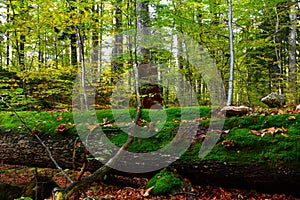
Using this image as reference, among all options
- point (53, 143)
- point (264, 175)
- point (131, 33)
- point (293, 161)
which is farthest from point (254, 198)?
point (131, 33)

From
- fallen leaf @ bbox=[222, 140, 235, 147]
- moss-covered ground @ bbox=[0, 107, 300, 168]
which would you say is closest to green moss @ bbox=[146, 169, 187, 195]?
moss-covered ground @ bbox=[0, 107, 300, 168]

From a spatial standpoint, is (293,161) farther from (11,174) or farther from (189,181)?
(11,174)

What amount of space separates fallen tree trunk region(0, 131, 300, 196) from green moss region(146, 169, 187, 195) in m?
0.18

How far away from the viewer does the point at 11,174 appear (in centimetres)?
675

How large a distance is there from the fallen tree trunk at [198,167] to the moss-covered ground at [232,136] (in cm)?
10

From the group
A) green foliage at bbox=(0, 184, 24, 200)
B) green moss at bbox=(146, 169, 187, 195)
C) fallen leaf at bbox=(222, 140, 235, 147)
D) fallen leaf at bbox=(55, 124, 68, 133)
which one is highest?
fallen leaf at bbox=(55, 124, 68, 133)

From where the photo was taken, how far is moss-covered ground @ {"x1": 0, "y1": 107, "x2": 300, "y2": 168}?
3174 mm

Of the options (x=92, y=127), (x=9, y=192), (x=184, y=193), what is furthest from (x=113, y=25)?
(x=184, y=193)

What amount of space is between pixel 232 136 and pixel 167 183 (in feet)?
4.04

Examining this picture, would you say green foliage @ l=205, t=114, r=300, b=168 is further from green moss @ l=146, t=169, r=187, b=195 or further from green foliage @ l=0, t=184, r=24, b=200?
green foliage @ l=0, t=184, r=24, b=200

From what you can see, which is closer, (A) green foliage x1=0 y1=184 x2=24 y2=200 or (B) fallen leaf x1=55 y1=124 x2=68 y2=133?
(B) fallen leaf x1=55 y1=124 x2=68 y2=133

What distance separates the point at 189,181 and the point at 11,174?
5654mm

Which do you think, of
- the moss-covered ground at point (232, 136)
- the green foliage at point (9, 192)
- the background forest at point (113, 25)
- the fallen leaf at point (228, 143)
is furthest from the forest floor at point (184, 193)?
the background forest at point (113, 25)

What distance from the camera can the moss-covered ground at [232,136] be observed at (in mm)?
3174
